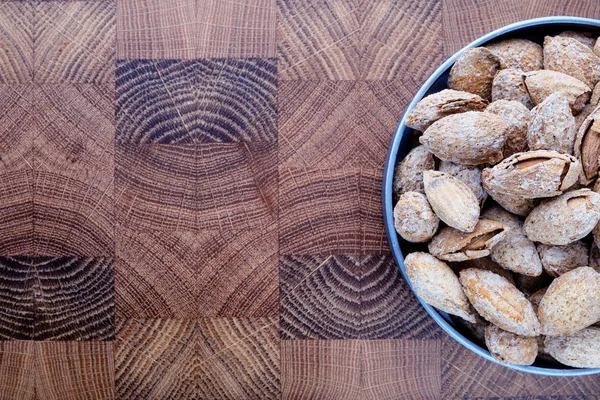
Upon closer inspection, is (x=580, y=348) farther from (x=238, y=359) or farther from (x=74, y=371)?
(x=74, y=371)

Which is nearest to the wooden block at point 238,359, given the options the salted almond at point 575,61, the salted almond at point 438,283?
the salted almond at point 438,283

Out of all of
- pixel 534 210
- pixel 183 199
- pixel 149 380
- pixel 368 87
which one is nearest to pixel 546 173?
pixel 534 210

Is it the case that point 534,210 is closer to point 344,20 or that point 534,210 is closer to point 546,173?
point 546,173

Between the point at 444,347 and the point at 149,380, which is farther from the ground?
the point at 149,380

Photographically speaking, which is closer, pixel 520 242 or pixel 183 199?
pixel 520 242

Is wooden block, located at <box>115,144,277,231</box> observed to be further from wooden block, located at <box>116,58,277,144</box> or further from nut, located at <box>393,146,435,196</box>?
nut, located at <box>393,146,435,196</box>

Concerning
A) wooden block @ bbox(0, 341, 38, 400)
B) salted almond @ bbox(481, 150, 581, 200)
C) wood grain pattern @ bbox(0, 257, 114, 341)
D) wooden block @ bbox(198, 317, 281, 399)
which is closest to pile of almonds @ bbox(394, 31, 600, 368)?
salted almond @ bbox(481, 150, 581, 200)
